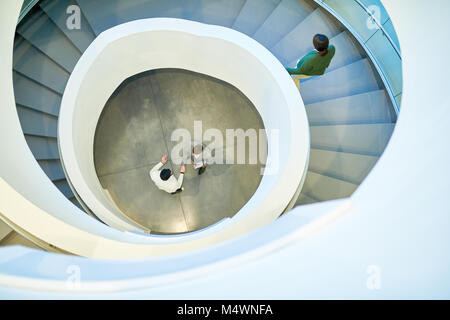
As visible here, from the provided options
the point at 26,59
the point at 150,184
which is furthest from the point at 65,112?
the point at 150,184

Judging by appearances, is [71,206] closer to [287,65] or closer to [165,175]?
[165,175]

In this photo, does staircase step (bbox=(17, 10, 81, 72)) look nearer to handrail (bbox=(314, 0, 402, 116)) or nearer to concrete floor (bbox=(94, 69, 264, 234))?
concrete floor (bbox=(94, 69, 264, 234))

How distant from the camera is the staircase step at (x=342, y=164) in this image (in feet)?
12.7

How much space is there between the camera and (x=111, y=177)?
17.2 feet

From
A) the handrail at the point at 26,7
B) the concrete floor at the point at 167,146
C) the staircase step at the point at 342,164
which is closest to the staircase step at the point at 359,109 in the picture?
the staircase step at the point at 342,164

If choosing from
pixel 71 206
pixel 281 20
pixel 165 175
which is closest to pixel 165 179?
pixel 165 175

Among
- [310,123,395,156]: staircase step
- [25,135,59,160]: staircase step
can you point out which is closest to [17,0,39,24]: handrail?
[25,135,59,160]: staircase step

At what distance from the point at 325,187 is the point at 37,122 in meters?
4.32

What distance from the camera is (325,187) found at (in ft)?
13.4

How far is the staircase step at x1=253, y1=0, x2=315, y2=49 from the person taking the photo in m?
4.84

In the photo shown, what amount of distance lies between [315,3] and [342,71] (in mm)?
1301

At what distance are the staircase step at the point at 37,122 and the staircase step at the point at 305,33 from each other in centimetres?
373

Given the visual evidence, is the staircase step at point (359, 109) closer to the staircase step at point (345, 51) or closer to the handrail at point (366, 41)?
the handrail at point (366, 41)
